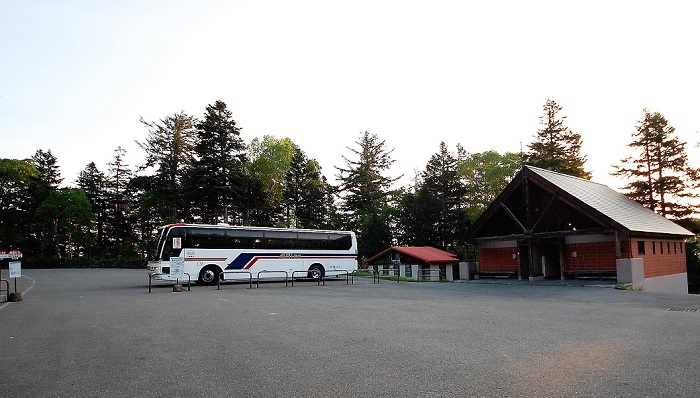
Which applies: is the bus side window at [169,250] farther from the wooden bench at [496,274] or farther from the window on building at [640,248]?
the window on building at [640,248]

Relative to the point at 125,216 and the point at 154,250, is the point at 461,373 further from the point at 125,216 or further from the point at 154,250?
the point at 125,216

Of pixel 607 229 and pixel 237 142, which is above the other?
pixel 237 142

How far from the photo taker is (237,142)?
49.8 m

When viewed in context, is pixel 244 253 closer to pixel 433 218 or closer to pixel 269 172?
pixel 433 218

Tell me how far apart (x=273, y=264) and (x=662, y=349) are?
20.4 metres

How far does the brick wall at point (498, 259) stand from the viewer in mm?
28028

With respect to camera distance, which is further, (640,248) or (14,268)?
(640,248)

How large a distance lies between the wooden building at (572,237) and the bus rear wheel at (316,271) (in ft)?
32.9

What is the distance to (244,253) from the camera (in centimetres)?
2391

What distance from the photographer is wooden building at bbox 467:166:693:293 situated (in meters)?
22.6

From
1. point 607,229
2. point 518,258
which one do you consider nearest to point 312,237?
point 518,258

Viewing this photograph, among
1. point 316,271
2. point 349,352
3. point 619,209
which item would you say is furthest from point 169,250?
point 619,209

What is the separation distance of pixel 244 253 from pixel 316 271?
15.7 ft

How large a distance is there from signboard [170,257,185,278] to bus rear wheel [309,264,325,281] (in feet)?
24.6
